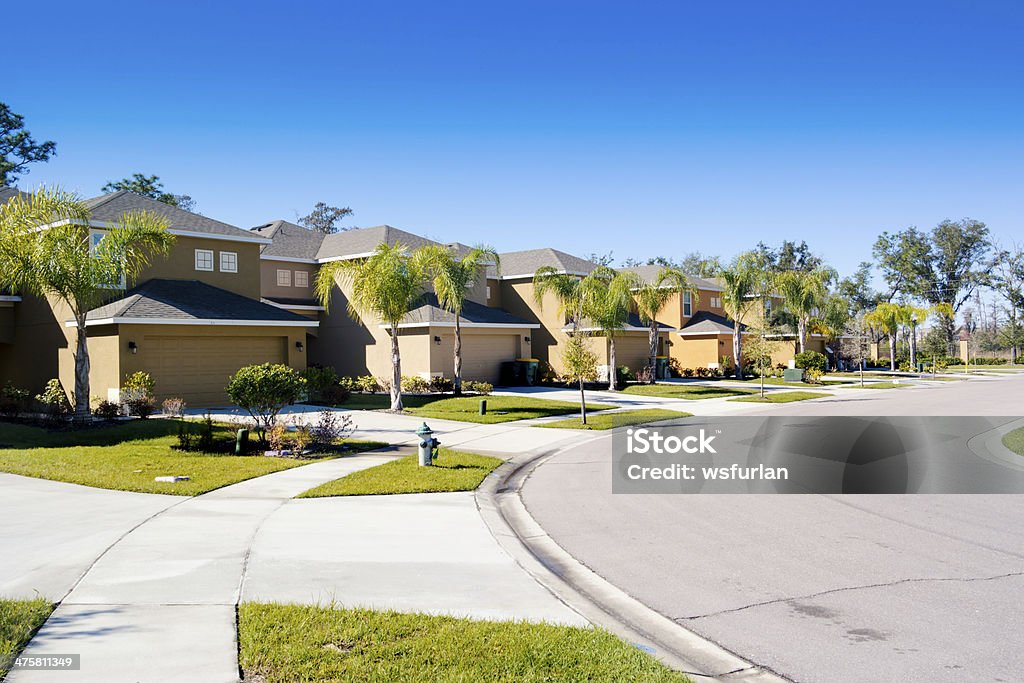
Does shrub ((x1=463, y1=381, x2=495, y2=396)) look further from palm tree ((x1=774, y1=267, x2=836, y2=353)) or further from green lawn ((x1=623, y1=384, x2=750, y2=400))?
palm tree ((x1=774, y1=267, x2=836, y2=353))

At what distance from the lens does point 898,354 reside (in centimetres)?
7556

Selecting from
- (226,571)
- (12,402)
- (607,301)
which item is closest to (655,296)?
(607,301)

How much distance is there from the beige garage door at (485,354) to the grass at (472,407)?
5.67 m

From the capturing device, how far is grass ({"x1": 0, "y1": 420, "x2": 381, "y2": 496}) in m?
12.8

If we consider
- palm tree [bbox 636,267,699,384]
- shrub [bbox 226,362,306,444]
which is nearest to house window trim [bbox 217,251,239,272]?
shrub [bbox 226,362,306,444]

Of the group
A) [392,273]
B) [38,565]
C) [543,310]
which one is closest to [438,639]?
[38,565]

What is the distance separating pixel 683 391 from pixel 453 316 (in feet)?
38.8

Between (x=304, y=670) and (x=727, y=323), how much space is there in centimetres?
4807

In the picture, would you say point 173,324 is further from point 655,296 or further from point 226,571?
point 655,296

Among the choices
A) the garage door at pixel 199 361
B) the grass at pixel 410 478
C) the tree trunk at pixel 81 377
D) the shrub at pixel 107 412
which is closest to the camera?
the grass at pixel 410 478

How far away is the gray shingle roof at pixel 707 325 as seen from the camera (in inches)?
1868

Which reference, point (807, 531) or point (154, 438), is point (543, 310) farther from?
point (807, 531)

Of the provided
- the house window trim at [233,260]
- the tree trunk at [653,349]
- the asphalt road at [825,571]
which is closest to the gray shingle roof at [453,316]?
the tree trunk at [653,349]

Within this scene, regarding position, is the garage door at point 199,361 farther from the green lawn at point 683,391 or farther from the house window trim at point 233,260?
the green lawn at point 683,391
